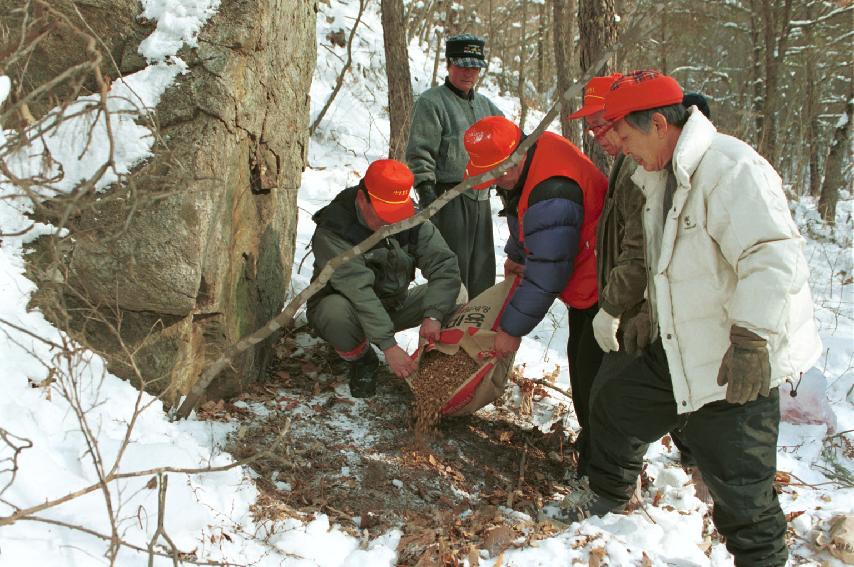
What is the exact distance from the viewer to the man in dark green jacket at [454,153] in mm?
4789

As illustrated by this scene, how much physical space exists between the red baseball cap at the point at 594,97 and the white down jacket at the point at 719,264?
25.4 inches

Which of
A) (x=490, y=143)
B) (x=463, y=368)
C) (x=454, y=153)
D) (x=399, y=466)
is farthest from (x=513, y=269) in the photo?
(x=399, y=466)

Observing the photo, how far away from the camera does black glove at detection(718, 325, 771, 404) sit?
233 cm

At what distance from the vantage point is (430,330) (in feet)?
13.4

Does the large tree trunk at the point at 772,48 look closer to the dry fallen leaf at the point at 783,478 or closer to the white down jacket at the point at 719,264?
the dry fallen leaf at the point at 783,478

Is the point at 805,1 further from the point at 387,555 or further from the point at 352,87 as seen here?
the point at 387,555

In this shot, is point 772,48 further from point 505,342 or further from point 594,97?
point 505,342

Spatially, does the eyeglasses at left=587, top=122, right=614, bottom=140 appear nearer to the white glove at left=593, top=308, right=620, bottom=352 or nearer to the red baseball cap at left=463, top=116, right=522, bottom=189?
the red baseball cap at left=463, top=116, right=522, bottom=189

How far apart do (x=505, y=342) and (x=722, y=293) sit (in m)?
1.39

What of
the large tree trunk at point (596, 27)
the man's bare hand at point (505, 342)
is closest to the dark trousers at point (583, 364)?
the man's bare hand at point (505, 342)

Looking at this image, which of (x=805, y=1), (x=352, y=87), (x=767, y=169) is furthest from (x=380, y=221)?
(x=805, y=1)

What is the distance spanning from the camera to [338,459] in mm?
3660

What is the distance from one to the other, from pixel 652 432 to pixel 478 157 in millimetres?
1567

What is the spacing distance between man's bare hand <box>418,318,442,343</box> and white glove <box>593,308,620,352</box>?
114cm
